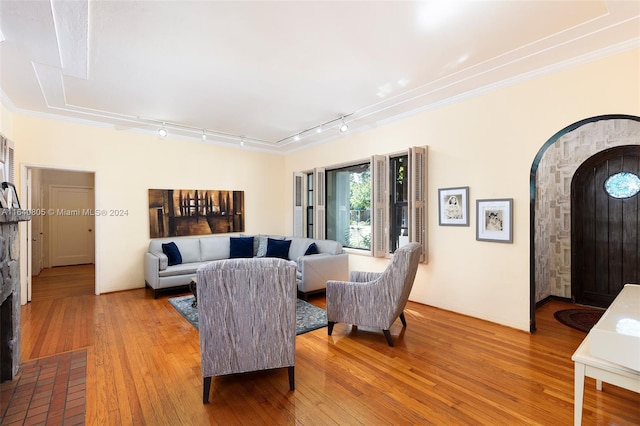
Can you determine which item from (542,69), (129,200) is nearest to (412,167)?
(542,69)

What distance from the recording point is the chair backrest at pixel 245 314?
2.15m

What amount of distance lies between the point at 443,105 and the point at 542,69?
3.74 ft

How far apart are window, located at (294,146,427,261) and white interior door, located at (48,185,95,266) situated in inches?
238

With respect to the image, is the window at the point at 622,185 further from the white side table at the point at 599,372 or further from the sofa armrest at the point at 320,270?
the sofa armrest at the point at 320,270

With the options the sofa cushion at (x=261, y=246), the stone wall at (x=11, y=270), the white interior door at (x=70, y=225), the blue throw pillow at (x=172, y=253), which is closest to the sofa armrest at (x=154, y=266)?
the blue throw pillow at (x=172, y=253)

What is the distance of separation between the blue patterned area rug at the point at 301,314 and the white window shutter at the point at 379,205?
1.38 m

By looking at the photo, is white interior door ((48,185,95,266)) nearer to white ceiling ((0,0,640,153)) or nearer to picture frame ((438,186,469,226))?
white ceiling ((0,0,640,153))

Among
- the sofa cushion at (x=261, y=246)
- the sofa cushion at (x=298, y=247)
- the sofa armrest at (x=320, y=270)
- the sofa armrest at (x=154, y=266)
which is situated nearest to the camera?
the sofa armrest at (x=320, y=270)

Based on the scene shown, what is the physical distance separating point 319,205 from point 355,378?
13.0 feet

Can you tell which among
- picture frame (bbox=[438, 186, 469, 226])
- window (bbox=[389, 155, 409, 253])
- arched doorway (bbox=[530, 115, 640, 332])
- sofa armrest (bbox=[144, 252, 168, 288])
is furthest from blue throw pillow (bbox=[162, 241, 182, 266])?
arched doorway (bbox=[530, 115, 640, 332])

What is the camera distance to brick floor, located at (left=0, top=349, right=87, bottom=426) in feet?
6.63

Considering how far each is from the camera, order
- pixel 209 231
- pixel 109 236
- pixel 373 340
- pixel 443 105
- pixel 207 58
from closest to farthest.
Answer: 1. pixel 207 58
2. pixel 373 340
3. pixel 443 105
4. pixel 109 236
5. pixel 209 231

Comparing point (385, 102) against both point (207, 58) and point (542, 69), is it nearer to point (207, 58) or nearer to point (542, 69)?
point (542, 69)

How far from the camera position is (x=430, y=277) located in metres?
4.29
